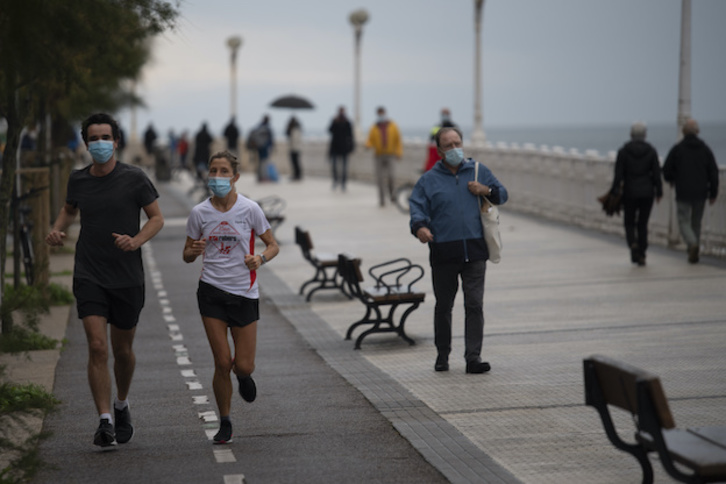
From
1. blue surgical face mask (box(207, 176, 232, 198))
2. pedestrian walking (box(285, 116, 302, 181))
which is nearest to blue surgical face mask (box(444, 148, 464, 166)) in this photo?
blue surgical face mask (box(207, 176, 232, 198))

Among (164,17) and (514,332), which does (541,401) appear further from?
(164,17)

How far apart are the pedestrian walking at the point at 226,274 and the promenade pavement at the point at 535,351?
1.09 metres

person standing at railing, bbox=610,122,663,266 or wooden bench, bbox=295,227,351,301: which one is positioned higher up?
person standing at railing, bbox=610,122,663,266

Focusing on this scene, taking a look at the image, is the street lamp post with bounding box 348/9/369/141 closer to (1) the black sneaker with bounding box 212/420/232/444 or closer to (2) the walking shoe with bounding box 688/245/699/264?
(2) the walking shoe with bounding box 688/245/699/264

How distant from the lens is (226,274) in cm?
750

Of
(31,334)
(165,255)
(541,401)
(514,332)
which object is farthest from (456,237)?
(165,255)

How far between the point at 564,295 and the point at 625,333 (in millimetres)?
2861

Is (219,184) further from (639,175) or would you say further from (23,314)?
(639,175)

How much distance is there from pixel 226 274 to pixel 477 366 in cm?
286

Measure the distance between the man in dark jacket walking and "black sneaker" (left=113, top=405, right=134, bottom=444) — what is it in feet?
35.0

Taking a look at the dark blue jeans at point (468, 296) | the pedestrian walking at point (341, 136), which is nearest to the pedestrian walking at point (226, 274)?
the dark blue jeans at point (468, 296)

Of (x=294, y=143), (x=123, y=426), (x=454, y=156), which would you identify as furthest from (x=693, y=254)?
(x=294, y=143)

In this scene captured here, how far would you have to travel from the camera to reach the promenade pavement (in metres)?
7.26

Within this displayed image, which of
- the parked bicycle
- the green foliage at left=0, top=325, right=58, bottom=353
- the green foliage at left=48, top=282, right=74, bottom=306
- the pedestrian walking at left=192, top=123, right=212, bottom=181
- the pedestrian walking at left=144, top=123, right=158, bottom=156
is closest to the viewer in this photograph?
the green foliage at left=0, top=325, right=58, bottom=353
